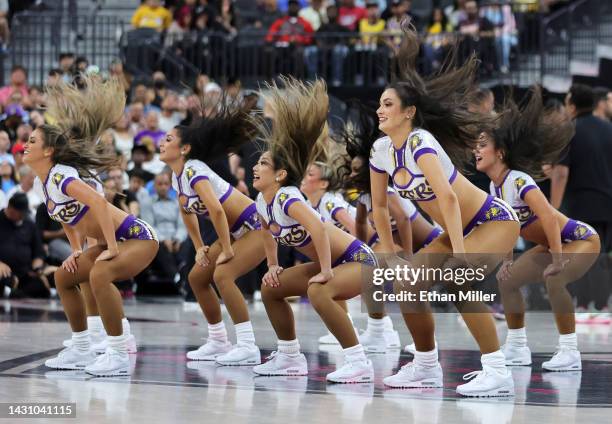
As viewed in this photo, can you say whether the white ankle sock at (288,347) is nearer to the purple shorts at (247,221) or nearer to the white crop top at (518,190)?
the purple shorts at (247,221)

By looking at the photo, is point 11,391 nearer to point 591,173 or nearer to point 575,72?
point 591,173

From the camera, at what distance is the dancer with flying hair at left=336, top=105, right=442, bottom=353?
9.90 meters

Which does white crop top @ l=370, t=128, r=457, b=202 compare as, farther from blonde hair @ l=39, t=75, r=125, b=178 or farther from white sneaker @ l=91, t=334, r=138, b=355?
white sneaker @ l=91, t=334, r=138, b=355

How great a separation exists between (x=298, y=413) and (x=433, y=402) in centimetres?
90

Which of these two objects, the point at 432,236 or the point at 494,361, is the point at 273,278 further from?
the point at 432,236

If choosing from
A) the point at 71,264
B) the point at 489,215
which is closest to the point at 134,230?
the point at 71,264

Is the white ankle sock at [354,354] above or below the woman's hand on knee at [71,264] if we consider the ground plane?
below

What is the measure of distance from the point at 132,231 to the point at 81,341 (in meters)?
0.84

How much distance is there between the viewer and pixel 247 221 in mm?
9750

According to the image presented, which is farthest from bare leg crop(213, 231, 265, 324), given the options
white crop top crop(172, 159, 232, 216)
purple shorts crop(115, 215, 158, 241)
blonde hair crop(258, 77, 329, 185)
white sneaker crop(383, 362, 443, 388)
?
white sneaker crop(383, 362, 443, 388)

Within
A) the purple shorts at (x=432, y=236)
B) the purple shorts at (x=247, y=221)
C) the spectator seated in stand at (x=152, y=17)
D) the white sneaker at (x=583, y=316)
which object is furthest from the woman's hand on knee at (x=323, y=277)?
the spectator seated in stand at (x=152, y=17)

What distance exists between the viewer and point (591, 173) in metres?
13.1

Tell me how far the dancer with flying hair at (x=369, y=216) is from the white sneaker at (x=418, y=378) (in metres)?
1.42

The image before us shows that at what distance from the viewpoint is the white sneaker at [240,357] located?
951 centimetres
